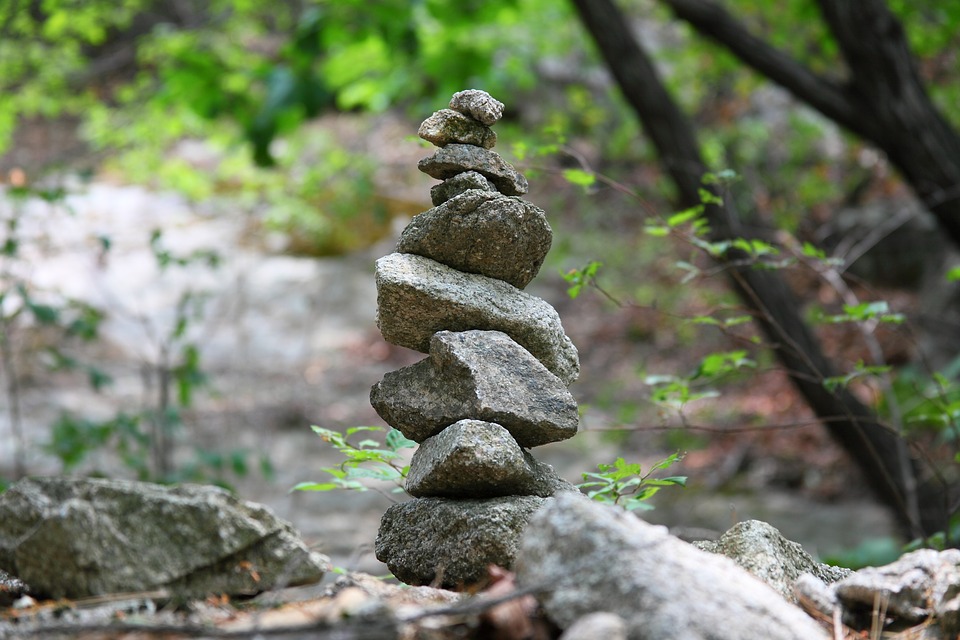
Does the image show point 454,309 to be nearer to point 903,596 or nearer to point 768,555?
point 768,555

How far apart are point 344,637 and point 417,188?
14.2 meters

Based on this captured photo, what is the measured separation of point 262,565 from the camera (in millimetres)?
2406

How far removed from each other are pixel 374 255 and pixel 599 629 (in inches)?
558

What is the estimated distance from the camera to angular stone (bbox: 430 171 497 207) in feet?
8.25

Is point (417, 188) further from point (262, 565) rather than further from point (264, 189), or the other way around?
point (262, 565)

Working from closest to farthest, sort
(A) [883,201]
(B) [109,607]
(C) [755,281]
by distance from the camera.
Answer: (B) [109,607] < (C) [755,281] < (A) [883,201]

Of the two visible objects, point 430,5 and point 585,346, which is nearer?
point 430,5

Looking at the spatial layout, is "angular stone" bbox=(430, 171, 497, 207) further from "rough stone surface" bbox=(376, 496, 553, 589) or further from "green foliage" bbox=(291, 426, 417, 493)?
"rough stone surface" bbox=(376, 496, 553, 589)

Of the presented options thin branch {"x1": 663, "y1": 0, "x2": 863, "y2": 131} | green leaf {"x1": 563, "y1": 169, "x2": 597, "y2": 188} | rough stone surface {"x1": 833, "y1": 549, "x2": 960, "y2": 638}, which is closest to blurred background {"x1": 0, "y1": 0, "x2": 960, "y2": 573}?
green leaf {"x1": 563, "y1": 169, "x2": 597, "y2": 188}

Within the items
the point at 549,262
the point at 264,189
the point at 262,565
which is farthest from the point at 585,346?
the point at 262,565

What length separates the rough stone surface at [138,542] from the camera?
2.12 metres

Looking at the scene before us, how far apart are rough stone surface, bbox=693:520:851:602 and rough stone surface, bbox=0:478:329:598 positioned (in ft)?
3.57

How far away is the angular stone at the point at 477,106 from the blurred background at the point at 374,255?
2.34 feet

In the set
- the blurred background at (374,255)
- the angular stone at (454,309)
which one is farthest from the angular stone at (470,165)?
the blurred background at (374,255)
